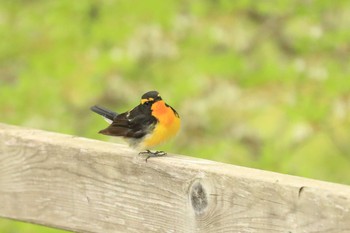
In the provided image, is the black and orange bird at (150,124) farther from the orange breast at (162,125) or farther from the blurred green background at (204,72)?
the blurred green background at (204,72)

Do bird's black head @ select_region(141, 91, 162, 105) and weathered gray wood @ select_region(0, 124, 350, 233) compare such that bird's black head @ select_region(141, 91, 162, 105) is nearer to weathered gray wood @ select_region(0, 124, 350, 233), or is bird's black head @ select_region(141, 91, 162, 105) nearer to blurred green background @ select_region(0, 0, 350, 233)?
weathered gray wood @ select_region(0, 124, 350, 233)

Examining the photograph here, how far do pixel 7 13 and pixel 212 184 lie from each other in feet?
19.1

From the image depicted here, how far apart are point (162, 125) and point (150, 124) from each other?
7 centimetres

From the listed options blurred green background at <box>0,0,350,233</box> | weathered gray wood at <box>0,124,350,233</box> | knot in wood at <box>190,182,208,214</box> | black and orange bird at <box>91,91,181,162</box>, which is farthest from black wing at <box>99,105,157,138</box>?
blurred green background at <box>0,0,350,233</box>

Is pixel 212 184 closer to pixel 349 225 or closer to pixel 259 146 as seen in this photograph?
pixel 349 225

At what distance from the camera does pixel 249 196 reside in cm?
260

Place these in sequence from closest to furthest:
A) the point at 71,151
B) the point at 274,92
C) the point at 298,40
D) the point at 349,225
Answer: the point at 349,225 → the point at 71,151 → the point at 274,92 → the point at 298,40

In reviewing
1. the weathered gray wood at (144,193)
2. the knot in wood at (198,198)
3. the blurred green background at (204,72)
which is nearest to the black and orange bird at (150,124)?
the weathered gray wood at (144,193)

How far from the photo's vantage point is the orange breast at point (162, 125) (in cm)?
320

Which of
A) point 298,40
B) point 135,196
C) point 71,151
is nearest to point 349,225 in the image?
point 135,196

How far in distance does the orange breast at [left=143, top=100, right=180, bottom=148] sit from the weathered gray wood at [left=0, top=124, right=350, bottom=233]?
0.15m

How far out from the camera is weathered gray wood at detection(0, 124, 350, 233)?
248 cm

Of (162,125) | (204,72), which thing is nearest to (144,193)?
(162,125)

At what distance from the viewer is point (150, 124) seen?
3289 mm
